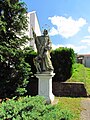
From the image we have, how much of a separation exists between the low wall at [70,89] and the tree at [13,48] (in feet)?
7.93

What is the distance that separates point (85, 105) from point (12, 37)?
472 cm

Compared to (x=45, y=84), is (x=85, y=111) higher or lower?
lower

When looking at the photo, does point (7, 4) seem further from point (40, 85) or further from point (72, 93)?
point (72, 93)

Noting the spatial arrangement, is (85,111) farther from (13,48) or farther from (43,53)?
(13,48)

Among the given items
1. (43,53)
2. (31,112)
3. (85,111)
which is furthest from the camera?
(43,53)

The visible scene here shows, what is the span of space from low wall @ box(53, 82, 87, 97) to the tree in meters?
2.42

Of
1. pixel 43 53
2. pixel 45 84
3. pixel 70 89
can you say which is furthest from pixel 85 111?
pixel 70 89

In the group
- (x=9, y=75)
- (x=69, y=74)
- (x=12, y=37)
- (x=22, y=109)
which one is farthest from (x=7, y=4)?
(x=22, y=109)

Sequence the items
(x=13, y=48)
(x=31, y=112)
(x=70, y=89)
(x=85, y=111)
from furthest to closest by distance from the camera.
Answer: (x=70, y=89) → (x=13, y=48) → (x=85, y=111) → (x=31, y=112)

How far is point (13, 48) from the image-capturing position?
435 inches

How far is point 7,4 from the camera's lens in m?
10.9

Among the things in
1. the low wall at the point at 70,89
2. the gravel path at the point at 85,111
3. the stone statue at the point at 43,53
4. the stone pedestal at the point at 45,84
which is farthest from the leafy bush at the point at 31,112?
the low wall at the point at 70,89

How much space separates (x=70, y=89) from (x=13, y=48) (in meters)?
4.08

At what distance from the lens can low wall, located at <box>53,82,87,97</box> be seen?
1273 centimetres
